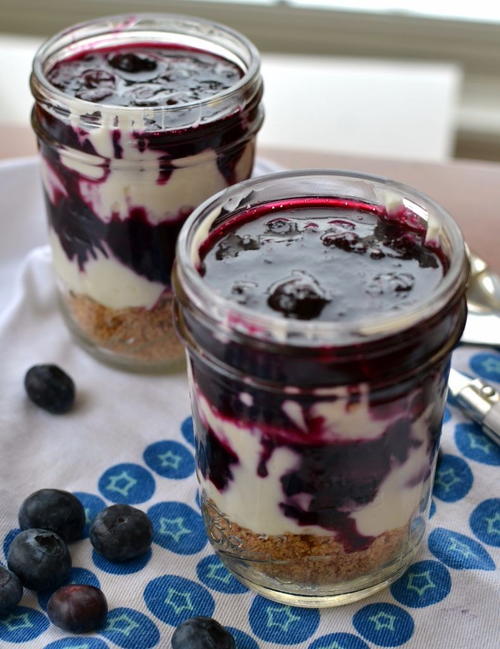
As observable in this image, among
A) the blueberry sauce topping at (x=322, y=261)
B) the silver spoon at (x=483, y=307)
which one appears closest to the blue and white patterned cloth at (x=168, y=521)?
the silver spoon at (x=483, y=307)

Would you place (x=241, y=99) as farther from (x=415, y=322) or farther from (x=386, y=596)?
(x=386, y=596)

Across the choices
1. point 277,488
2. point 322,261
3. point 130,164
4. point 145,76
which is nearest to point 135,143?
point 130,164

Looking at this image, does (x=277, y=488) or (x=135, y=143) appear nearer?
(x=277, y=488)

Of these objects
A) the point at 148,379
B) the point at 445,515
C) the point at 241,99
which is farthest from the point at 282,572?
the point at 241,99

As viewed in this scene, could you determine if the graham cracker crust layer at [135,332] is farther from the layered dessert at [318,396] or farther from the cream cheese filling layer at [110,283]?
the layered dessert at [318,396]

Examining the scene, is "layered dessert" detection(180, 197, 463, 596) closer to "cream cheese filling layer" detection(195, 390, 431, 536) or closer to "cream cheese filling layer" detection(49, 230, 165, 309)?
"cream cheese filling layer" detection(195, 390, 431, 536)

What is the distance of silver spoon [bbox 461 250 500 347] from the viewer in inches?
43.9

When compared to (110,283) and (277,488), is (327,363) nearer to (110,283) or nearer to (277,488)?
(277,488)

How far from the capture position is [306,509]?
0.76 metres

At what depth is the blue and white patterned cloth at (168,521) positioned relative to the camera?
0.82 m

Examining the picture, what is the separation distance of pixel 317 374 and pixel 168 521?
0.31 meters

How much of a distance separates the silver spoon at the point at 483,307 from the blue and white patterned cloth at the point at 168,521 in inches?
0.8

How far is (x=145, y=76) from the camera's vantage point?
106cm

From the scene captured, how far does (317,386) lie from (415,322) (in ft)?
0.27
